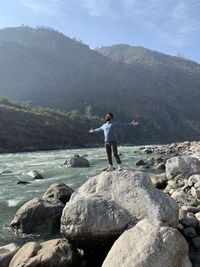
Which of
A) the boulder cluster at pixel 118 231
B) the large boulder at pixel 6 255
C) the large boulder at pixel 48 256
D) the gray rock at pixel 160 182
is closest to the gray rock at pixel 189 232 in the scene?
the boulder cluster at pixel 118 231

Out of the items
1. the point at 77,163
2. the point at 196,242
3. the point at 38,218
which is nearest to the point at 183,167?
the point at 38,218

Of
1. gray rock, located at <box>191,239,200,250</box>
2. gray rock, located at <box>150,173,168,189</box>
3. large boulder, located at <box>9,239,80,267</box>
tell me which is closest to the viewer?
large boulder, located at <box>9,239,80,267</box>

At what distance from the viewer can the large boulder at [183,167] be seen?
2027cm

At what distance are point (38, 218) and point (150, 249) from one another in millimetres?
6343

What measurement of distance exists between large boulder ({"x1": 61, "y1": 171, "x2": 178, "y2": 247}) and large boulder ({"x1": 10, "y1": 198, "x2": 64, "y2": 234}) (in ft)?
9.80

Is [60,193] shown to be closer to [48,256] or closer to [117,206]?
[117,206]

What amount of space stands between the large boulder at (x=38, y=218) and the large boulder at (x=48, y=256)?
3.32 meters

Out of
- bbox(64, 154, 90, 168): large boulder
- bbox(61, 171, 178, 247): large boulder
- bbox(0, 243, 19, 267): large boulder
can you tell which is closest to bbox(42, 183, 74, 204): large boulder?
bbox(61, 171, 178, 247): large boulder

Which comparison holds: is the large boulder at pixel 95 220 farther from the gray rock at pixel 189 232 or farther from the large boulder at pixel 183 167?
the large boulder at pixel 183 167

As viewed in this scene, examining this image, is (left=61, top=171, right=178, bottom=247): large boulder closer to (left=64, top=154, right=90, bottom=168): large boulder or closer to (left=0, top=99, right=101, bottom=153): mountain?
(left=64, top=154, right=90, bottom=168): large boulder

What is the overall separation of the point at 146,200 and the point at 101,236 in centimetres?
145

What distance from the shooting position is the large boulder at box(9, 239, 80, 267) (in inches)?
359

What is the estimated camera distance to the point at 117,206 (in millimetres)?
10125

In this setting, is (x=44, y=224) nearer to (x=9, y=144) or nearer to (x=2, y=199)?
(x=2, y=199)
